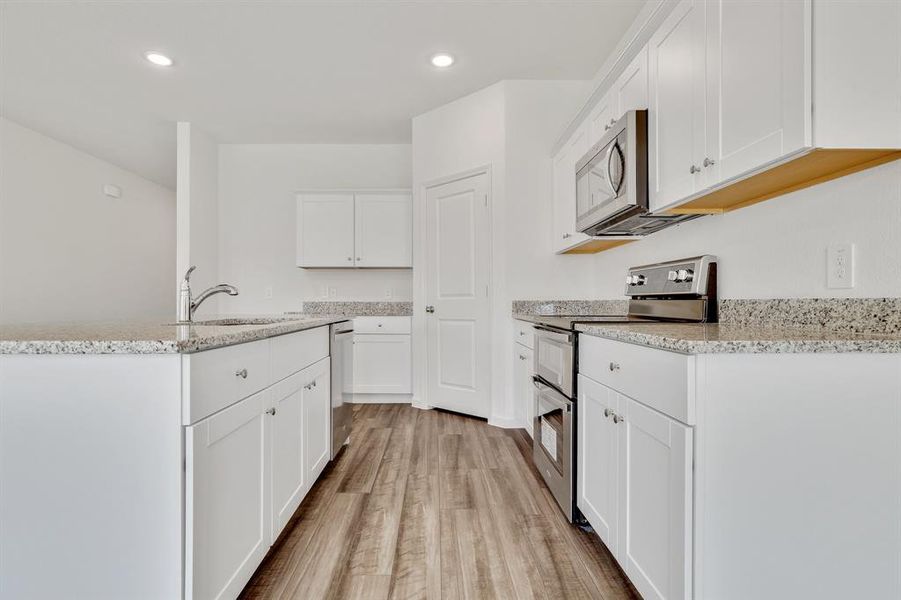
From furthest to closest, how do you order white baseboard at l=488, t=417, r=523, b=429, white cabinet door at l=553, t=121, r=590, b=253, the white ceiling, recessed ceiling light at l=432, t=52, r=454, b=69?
white baseboard at l=488, t=417, r=523, b=429, recessed ceiling light at l=432, t=52, r=454, b=69, white cabinet door at l=553, t=121, r=590, b=253, the white ceiling

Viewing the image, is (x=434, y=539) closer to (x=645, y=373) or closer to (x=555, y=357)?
(x=555, y=357)

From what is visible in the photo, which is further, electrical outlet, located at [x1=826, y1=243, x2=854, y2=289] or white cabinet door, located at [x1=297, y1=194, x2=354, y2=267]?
white cabinet door, located at [x1=297, y1=194, x2=354, y2=267]

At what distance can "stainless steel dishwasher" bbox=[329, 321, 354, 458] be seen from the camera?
99.8 inches

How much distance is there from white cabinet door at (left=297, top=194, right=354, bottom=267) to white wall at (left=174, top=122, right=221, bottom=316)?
1.01 metres

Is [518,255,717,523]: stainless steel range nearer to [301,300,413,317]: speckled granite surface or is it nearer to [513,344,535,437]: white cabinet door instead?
[513,344,535,437]: white cabinet door

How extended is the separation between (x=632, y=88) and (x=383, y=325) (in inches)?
116

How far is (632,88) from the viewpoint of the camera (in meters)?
2.04

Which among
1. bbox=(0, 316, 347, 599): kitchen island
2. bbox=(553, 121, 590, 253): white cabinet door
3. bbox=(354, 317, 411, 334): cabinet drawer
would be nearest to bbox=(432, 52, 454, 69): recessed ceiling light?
bbox=(553, 121, 590, 253): white cabinet door

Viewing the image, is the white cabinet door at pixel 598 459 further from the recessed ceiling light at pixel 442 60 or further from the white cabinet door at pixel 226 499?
the recessed ceiling light at pixel 442 60

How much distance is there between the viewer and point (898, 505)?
3.14 feet

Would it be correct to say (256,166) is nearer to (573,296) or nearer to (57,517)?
(573,296)

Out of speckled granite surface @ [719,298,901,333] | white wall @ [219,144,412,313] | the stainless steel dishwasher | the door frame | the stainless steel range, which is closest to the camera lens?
speckled granite surface @ [719,298,901,333]

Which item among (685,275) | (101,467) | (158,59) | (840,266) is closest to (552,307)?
(685,275)

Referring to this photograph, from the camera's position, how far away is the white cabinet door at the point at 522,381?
2.99 m
